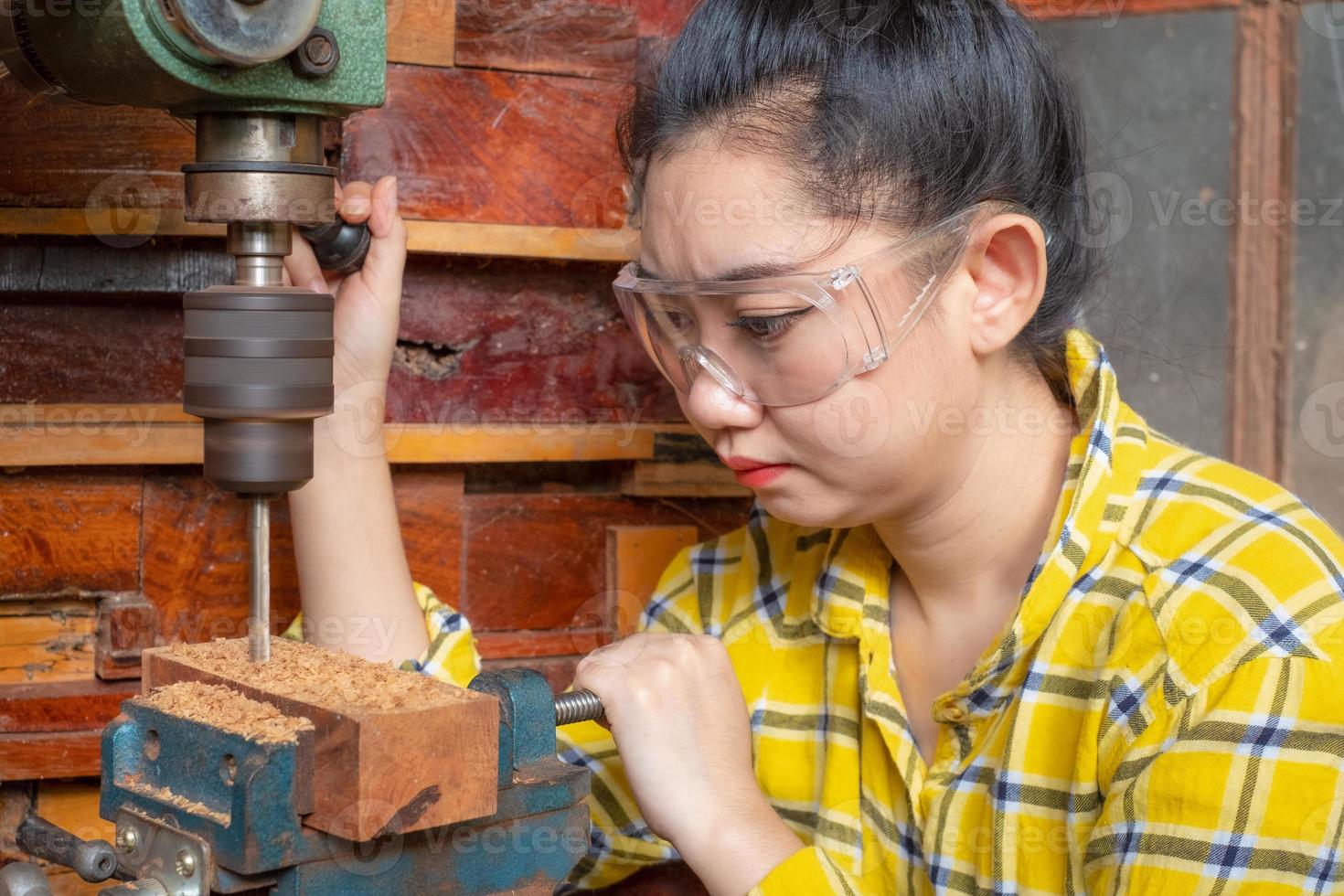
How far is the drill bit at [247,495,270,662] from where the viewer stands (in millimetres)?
1154

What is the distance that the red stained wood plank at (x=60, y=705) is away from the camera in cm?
154

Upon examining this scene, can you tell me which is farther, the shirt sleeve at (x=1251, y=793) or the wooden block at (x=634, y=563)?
the wooden block at (x=634, y=563)

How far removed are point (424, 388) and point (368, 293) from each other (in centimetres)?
18

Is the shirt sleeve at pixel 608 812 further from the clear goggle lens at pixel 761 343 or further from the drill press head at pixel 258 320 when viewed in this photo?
the drill press head at pixel 258 320

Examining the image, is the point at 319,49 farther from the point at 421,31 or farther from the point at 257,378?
the point at 421,31

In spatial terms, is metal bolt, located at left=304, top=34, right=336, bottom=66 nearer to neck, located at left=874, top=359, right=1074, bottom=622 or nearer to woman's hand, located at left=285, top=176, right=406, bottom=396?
woman's hand, located at left=285, top=176, right=406, bottom=396

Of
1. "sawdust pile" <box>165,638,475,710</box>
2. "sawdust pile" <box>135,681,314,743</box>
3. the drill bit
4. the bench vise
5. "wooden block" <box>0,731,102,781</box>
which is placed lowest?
"wooden block" <box>0,731,102,781</box>

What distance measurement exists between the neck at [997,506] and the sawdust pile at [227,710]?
747mm

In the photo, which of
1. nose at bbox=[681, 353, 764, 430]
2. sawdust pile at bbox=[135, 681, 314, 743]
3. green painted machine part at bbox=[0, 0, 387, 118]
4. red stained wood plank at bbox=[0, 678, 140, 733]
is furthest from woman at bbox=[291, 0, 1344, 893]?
sawdust pile at bbox=[135, 681, 314, 743]

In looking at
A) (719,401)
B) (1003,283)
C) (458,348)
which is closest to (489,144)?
(458,348)

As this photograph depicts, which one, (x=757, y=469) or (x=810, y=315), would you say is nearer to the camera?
(x=810, y=315)

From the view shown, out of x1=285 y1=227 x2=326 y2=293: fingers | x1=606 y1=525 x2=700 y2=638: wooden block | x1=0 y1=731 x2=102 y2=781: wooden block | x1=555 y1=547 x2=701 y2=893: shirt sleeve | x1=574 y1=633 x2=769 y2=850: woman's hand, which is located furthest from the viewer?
x1=606 y1=525 x2=700 y2=638: wooden block

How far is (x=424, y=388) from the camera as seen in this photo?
5.80 ft

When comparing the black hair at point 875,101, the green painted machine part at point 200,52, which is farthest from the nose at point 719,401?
the green painted machine part at point 200,52
